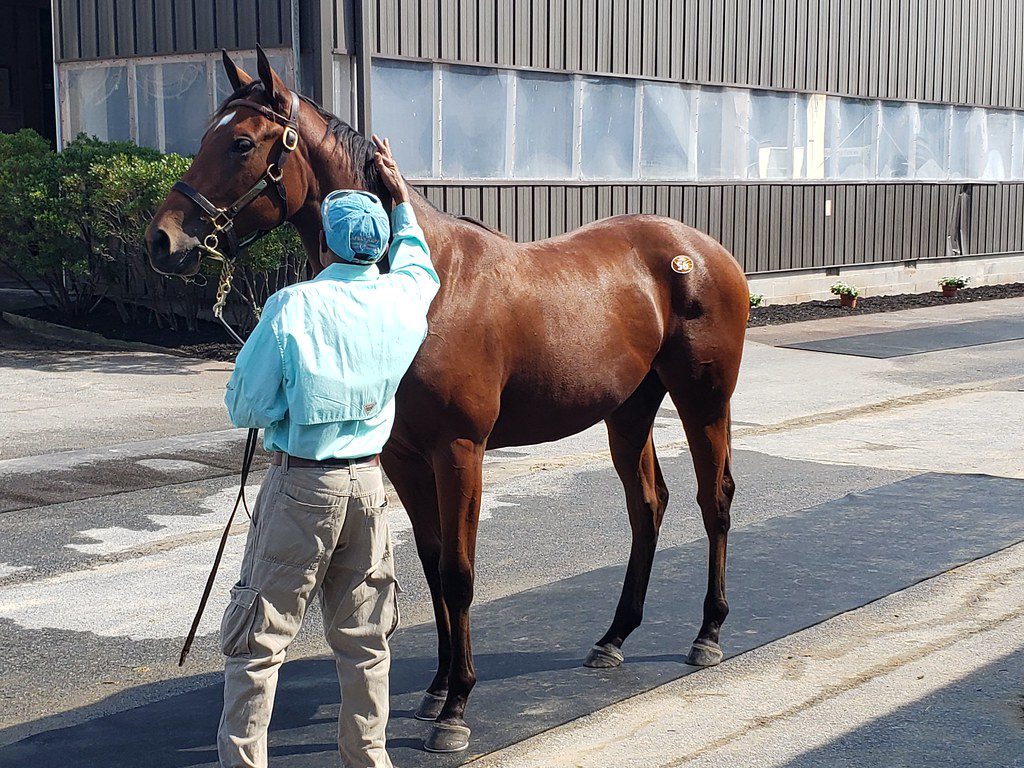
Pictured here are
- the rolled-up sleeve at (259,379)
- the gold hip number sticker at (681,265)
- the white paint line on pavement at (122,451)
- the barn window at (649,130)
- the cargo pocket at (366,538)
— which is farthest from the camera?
the barn window at (649,130)

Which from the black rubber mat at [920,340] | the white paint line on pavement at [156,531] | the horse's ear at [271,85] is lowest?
the black rubber mat at [920,340]

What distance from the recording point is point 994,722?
484 centimetres

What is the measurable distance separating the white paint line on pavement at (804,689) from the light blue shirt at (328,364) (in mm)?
1310

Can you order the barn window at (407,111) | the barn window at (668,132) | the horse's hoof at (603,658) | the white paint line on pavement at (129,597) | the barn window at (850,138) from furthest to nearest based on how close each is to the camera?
the barn window at (850,138), the barn window at (668,132), the barn window at (407,111), the white paint line on pavement at (129,597), the horse's hoof at (603,658)

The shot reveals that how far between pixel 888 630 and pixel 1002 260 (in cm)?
2264

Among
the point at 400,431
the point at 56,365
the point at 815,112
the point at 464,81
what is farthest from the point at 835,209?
the point at 400,431

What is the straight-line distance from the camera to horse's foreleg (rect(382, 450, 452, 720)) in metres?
4.94

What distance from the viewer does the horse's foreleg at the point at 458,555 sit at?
466cm

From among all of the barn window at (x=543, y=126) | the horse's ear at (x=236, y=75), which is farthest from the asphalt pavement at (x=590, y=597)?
the barn window at (x=543, y=126)

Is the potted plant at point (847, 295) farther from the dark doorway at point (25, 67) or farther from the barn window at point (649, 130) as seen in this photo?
the dark doorway at point (25, 67)

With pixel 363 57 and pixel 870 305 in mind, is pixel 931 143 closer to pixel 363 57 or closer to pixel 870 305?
pixel 870 305

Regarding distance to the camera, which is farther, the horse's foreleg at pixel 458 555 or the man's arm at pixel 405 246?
the horse's foreleg at pixel 458 555

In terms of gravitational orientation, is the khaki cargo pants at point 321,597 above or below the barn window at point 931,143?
below

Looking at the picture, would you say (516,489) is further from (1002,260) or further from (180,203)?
(1002,260)
